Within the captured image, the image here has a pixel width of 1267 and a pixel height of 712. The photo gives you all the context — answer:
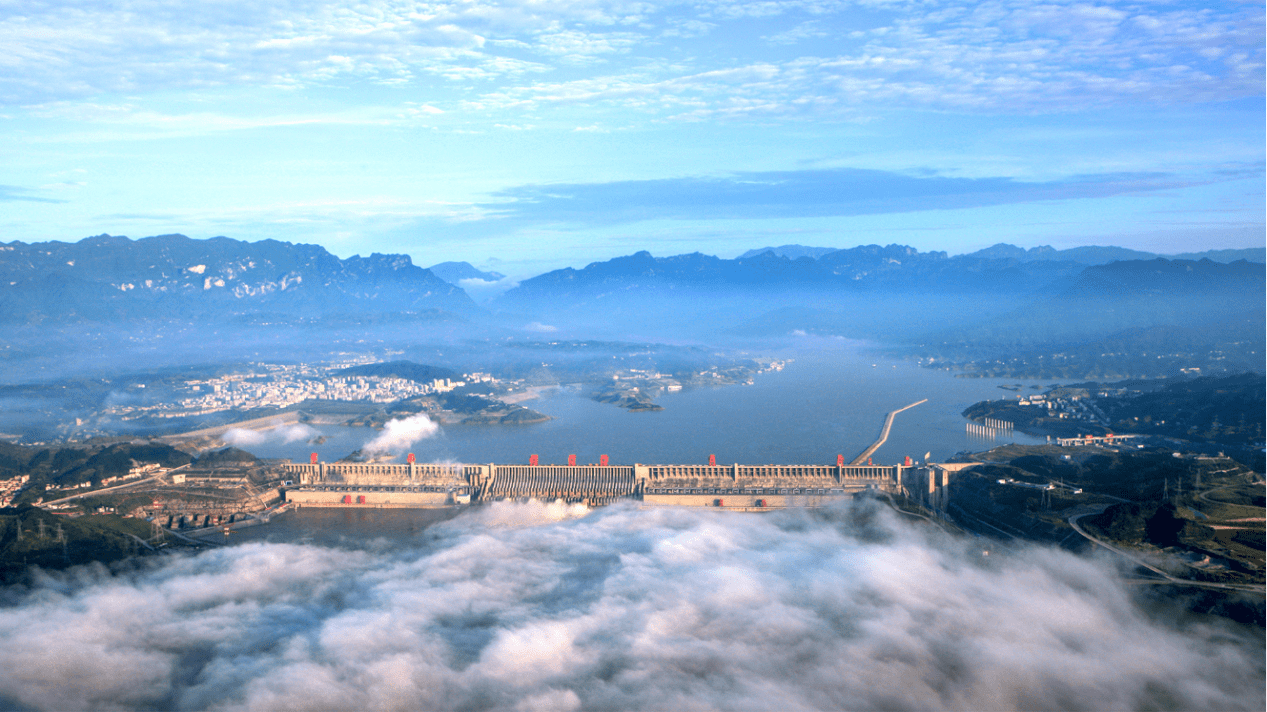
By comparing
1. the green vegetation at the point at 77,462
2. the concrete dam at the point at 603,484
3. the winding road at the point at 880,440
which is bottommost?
the winding road at the point at 880,440

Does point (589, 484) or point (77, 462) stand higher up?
point (77, 462)

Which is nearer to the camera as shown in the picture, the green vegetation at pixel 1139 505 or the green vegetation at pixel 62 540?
the green vegetation at pixel 1139 505

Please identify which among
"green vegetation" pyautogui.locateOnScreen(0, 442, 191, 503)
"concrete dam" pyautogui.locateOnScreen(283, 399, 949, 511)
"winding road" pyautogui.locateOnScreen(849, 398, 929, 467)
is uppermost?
"green vegetation" pyautogui.locateOnScreen(0, 442, 191, 503)

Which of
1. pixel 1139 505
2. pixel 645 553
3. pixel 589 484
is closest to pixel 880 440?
pixel 589 484

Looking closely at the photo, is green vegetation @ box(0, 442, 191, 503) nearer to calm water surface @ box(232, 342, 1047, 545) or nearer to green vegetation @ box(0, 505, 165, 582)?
green vegetation @ box(0, 505, 165, 582)

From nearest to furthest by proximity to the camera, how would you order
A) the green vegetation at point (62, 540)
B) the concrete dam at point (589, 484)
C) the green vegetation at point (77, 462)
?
the green vegetation at point (62, 540)
the concrete dam at point (589, 484)
the green vegetation at point (77, 462)

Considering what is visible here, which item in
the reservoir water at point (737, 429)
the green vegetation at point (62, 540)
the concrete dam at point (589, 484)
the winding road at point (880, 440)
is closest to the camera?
the green vegetation at point (62, 540)

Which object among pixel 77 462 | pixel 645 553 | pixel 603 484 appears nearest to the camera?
pixel 645 553

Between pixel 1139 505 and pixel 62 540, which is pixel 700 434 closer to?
pixel 1139 505

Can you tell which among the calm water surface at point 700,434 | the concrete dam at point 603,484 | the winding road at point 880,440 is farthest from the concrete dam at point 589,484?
the winding road at point 880,440

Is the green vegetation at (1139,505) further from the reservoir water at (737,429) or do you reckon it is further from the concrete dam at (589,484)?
the reservoir water at (737,429)

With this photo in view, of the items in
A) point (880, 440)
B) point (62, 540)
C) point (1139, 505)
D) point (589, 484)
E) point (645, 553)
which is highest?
point (62, 540)

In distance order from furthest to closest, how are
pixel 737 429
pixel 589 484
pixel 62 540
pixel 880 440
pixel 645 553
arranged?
pixel 737 429 → pixel 880 440 → pixel 589 484 → pixel 62 540 → pixel 645 553

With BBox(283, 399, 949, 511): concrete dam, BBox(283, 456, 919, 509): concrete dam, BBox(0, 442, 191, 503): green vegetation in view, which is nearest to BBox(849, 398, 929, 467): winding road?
BBox(283, 456, 919, 509): concrete dam
